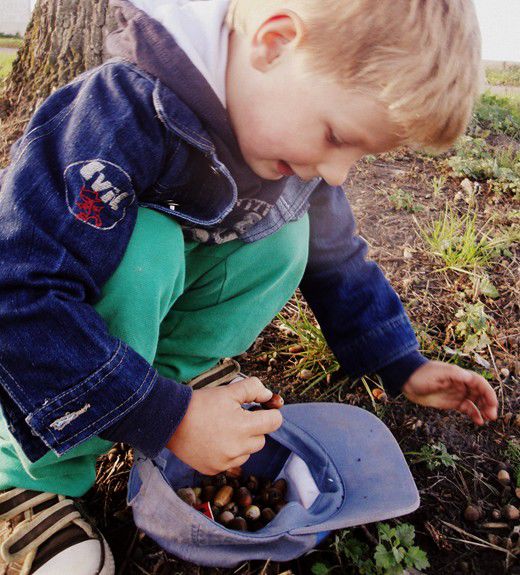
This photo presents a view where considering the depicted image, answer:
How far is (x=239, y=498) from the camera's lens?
4.27 ft

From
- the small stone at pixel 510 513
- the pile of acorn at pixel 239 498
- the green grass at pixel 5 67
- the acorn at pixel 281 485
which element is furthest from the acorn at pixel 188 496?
the green grass at pixel 5 67

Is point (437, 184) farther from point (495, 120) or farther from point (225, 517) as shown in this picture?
point (225, 517)

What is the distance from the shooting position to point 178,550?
3.53 ft

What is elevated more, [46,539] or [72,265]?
[72,265]

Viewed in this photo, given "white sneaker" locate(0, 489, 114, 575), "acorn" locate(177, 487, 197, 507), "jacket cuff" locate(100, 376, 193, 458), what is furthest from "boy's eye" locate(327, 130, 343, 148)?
"white sneaker" locate(0, 489, 114, 575)

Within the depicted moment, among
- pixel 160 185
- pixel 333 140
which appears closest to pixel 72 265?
pixel 160 185

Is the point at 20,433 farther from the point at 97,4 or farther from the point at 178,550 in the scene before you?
the point at 97,4

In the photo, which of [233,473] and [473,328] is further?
[473,328]

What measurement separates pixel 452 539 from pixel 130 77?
3.88ft

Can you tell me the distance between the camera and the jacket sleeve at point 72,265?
0.86 meters

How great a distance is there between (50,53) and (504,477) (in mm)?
1993

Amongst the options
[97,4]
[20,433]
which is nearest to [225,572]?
[20,433]

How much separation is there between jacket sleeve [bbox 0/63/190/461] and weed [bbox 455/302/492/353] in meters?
1.06

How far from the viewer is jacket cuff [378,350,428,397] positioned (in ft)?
4.61
